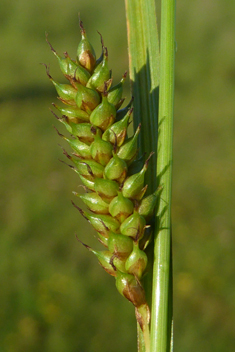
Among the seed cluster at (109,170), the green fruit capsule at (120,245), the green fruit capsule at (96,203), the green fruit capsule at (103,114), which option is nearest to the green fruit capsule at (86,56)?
the seed cluster at (109,170)

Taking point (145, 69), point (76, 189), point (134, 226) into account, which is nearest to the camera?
point (134, 226)

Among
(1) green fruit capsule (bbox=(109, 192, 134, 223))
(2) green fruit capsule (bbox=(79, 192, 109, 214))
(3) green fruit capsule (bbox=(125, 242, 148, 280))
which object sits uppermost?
(1) green fruit capsule (bbox=(109, 192, 134, 223))

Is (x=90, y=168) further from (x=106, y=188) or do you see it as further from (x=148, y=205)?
(x=148, y=205)

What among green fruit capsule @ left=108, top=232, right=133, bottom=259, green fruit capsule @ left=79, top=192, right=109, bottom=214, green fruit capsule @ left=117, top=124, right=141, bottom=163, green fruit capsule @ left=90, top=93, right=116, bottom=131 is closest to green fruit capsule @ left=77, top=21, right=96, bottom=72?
green fruit capsule @ left=90, top=93, right=116, bottom=131

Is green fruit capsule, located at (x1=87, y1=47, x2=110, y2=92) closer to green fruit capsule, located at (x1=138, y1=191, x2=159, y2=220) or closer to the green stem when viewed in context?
the green stem

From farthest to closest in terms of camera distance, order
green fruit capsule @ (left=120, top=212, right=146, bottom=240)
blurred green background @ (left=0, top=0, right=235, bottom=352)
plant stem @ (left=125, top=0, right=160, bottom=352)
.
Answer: blurred green background @ (left=0, top=0, right=235, bottom=352) < plant stem @ (left=125, top=0, right=160, bottom=352) < green fruit capsule @ (left=120, top=212, right=146, bottom=240)

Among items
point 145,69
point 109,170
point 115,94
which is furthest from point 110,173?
point 145,69
